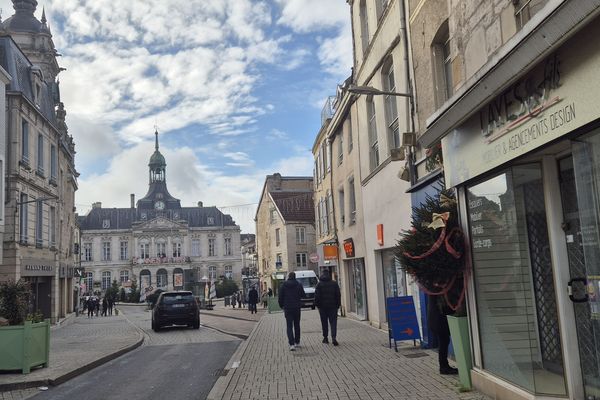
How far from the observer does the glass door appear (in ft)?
14.6

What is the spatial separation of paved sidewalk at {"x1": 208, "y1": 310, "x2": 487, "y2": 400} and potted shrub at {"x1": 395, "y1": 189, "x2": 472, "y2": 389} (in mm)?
595

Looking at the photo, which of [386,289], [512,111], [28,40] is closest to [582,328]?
[512,111]

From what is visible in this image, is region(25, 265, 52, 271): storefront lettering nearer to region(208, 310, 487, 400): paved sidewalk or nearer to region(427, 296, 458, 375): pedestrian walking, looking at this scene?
region(208, 310, 487, 400): paved sidewalk

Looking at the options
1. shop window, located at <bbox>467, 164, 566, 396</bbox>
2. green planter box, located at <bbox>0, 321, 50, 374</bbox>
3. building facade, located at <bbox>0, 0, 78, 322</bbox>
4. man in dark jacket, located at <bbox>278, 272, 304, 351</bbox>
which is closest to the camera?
shop window, located at <bbox>467, 164, 566, 396</bbox>

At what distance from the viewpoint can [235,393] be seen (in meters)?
7.69

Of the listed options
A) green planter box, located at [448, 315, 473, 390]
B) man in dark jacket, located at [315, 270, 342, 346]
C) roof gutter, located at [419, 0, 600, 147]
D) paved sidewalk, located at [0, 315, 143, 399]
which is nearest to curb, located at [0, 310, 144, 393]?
paved sidewalk, located at [0, 315, 143, 399]

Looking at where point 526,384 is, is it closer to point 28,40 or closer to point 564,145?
point 564,145

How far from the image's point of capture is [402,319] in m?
10.7

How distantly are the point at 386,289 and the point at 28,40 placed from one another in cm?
2695

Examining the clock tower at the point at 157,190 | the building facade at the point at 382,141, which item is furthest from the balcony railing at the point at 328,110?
the clock tower at the point at 157,190

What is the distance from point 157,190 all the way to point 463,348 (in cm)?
10644

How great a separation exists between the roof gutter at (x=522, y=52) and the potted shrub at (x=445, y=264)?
1.29 m

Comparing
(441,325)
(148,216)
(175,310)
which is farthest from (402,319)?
(148,216)

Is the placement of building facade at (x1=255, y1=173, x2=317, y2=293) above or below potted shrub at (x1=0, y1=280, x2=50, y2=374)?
above
